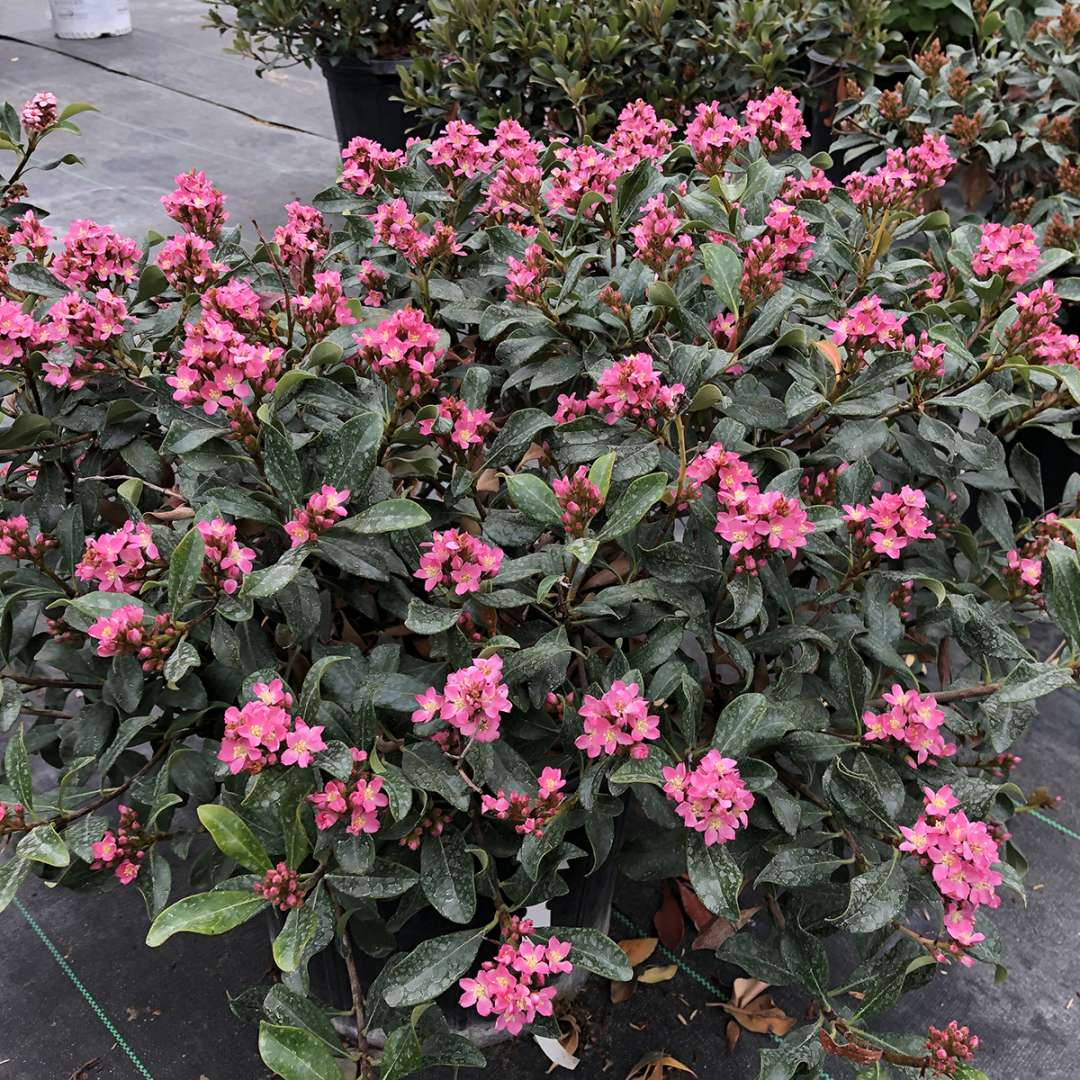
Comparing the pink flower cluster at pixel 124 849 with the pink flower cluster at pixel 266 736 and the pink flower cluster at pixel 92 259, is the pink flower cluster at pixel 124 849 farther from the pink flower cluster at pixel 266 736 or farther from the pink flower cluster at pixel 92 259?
the pink flower cluster at pixel 92 259

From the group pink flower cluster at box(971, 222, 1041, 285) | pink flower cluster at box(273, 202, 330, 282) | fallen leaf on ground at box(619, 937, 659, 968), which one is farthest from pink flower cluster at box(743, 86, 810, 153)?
fallen leaf on ground at box(619, 937, 659, 968)

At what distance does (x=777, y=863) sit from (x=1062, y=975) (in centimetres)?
95

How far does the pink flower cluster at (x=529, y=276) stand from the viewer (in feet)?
4.58

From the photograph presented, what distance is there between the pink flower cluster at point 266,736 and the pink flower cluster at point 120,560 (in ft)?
0.65

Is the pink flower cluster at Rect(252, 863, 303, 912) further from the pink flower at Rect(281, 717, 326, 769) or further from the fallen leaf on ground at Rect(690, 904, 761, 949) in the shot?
the fallen leaf on ground at Rect(690, 904, 761, 949)

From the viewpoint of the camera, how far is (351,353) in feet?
4.46

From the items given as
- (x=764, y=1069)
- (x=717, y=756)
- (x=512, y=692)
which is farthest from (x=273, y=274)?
(x=764, y=1069)

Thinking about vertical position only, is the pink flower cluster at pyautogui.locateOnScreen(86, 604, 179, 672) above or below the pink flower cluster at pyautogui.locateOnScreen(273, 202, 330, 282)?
below

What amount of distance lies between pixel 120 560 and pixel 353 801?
36 cm

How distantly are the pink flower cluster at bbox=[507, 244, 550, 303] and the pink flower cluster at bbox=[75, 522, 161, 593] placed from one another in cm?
55

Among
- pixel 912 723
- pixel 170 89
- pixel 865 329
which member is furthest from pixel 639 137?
pixel 170 89

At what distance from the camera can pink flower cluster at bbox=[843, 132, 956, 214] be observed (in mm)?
1600

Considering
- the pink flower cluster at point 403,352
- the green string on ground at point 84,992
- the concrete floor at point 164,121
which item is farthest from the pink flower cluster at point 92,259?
the concrete floor at point 164,121

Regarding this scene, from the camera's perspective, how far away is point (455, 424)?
1301 millimetres
